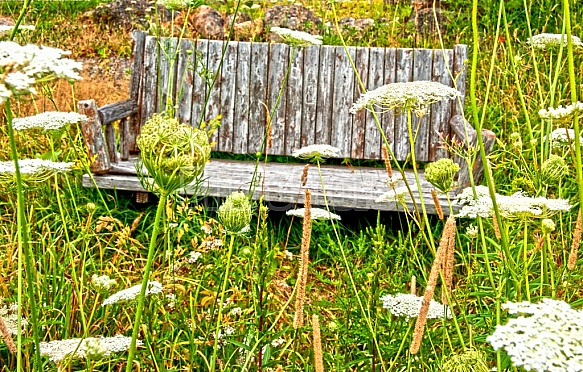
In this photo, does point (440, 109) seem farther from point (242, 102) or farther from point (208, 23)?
point (208, 23)

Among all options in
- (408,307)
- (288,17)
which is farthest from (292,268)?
(288,17)

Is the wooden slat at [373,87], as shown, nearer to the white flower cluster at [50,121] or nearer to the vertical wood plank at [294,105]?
the vertical wood plank at [294,105]

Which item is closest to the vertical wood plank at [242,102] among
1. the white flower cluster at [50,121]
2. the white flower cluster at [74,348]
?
the white flower cluster at [50,121]

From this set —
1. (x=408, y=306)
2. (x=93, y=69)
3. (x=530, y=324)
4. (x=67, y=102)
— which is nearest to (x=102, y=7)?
(x=93, y=69)

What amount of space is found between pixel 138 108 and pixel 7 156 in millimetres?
785

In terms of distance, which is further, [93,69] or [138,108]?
[93,69]

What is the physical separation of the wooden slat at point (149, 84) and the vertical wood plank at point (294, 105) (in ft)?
2.59

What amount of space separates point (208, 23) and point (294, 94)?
3.83 metres

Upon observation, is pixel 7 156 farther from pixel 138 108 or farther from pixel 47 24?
pixel 47 24

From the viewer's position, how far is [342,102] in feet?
14.0

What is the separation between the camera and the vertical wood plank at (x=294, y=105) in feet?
14.0

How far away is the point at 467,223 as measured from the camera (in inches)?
141

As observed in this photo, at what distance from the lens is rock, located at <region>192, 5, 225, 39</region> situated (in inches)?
303

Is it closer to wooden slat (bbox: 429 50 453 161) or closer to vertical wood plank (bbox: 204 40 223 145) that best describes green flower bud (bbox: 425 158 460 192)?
wooden slat (bbox: 429 50 453 161)
